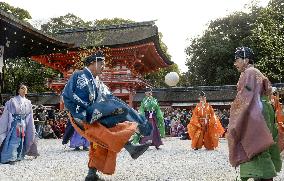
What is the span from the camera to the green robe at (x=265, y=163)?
14.0ft

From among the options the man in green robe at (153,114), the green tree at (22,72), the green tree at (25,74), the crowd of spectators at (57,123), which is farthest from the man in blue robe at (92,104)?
the green tree at (25,74)

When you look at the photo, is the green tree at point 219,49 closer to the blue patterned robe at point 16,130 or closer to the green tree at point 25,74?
the green tree at point 25,74

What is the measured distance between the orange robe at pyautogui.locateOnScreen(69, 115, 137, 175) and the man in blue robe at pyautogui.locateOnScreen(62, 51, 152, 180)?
4cm

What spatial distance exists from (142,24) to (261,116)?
30314 mm

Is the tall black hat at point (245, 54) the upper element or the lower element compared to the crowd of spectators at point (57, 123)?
upper

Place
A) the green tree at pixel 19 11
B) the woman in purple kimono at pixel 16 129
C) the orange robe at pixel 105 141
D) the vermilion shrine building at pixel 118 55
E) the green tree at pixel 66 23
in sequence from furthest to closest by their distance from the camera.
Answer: the green tree at pixel 66 23, the green tree at pixel 19 11, the vermilion shrine building at pixel 118 55, the woman in purple kimono at pixel 16 129, the orange robe at pixel 105 141

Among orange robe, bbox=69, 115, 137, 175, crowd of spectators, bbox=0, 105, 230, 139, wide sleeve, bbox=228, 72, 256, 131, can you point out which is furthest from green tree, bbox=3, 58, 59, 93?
wide sleeve, bbox=228, 72, 256, 131

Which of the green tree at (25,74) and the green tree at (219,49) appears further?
the green tree at (219,49)

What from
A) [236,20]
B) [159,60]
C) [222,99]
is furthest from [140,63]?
[236,20]

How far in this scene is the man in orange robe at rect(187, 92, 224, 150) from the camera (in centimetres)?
1240

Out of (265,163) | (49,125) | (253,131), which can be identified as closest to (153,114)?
(253,131)

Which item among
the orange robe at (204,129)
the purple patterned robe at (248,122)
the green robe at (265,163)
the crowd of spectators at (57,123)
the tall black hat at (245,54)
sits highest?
the tall black hat at (245,54)

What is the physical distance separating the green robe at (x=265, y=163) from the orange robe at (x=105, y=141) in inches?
59.0

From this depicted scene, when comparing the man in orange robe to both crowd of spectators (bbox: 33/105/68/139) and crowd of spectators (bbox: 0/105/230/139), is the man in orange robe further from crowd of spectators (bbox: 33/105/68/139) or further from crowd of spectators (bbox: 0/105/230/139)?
crowd of spectators (bbox: 33/105/68/139)
